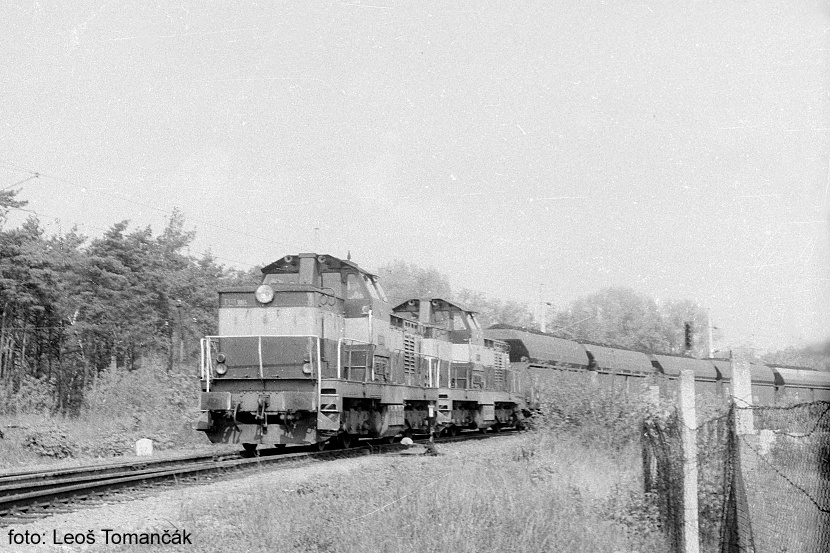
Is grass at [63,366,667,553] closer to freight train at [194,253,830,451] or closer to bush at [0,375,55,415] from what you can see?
freight train at [194,253,830,451]

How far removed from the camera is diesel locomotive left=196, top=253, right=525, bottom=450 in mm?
14430

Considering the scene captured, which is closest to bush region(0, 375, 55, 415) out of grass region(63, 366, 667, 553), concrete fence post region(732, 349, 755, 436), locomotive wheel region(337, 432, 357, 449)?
locomotive wheel region(337, 432, 357, 449)

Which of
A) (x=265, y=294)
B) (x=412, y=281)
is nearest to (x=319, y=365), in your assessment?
(x=265, y=294)

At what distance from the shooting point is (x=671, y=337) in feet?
216

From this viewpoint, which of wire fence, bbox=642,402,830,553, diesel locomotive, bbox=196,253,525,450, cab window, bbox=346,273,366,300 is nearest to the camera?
wire fence, bbox=642,402,830,553

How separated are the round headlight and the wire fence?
7815mm

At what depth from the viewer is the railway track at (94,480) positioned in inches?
361

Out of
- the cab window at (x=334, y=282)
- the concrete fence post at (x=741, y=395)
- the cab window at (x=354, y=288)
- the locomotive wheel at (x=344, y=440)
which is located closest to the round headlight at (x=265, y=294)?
the cab window at (x=334, y=282)

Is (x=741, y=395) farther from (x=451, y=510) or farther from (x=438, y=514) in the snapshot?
(x=438, y=514)

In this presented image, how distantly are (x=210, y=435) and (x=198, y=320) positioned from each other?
66.6 ft

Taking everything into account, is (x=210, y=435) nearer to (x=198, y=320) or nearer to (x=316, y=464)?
(x=316, y=464)

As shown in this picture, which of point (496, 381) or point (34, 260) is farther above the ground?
point (34, 260)

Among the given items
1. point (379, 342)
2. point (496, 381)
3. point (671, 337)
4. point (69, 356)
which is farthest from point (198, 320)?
point (671, 337)

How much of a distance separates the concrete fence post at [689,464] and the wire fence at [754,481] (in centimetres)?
10
